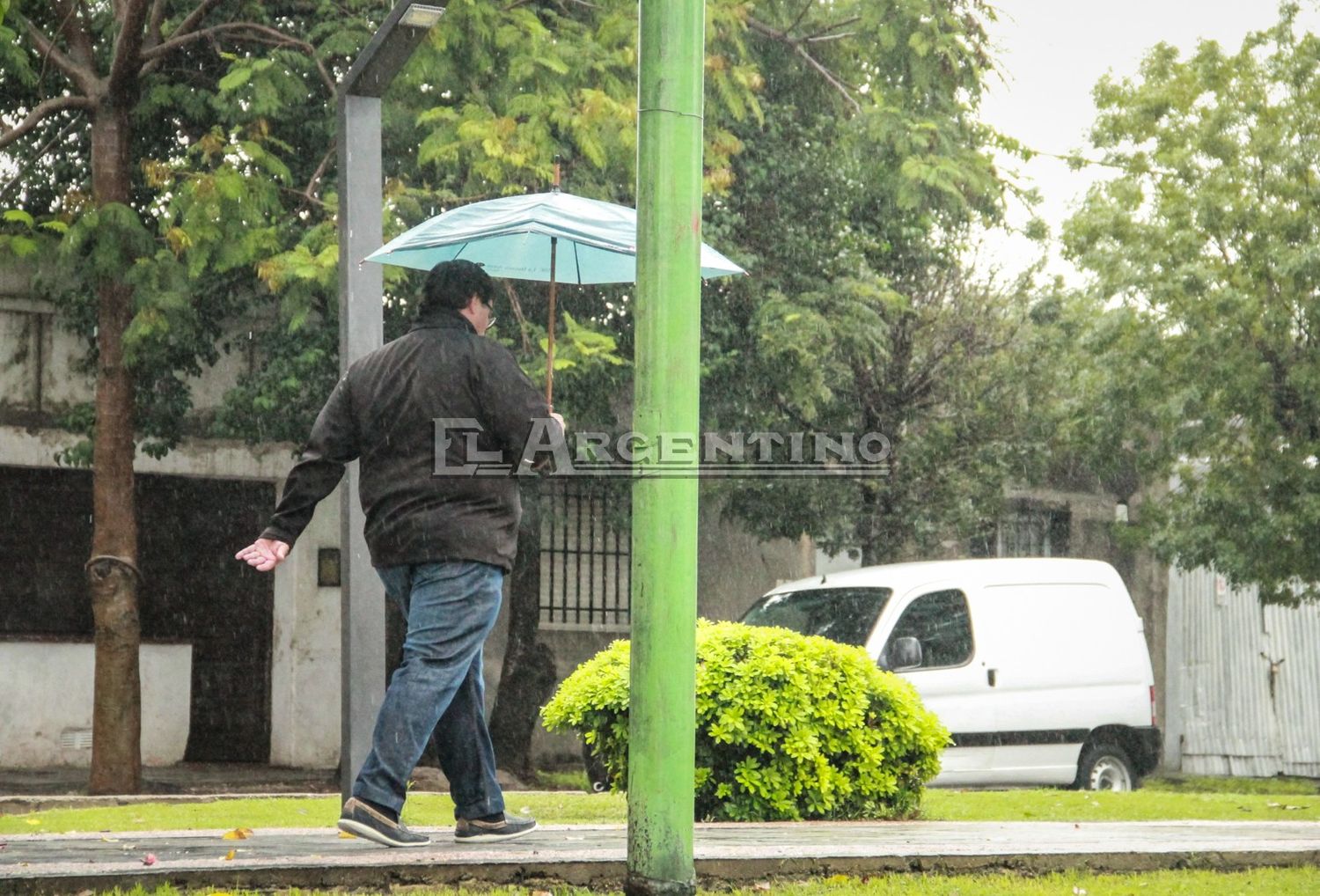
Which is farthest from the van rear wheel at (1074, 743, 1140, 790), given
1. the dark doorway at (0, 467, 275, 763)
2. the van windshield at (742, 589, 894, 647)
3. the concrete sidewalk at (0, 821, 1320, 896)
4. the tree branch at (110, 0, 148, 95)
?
the tree branch at (110, 0, 148, 95)

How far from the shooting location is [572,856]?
4.29 m

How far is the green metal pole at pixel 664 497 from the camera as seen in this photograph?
3.45 metres

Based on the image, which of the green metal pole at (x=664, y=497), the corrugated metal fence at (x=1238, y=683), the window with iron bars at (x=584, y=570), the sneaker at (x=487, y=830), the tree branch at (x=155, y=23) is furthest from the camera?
the corrugated metal fence at (x=1238, y=683)

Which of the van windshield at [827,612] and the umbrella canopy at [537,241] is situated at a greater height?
the umbrella canopy at [537,241]

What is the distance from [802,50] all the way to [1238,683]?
10.1 meters

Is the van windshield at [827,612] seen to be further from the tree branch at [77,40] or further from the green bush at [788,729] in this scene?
the tree branch at [77,40]

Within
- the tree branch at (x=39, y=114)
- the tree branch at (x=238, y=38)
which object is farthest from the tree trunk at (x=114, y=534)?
the tree branch at (x=238, y=38)

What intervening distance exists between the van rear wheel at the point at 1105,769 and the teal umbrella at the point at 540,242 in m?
7.24

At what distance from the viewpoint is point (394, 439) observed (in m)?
4.77

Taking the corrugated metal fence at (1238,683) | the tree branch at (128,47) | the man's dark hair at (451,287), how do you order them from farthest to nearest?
the corrugated metal fence at (1238,683) < the tree branch at (128,47) < the man's dark hair at (451,287)

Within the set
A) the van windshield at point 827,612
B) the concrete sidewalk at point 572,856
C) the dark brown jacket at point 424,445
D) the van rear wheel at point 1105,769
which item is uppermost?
the dark brown jacket at point 424,445

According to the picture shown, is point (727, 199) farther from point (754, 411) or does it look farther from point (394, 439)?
point (394, 439)

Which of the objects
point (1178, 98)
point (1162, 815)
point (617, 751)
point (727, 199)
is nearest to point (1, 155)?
point (727, 199)

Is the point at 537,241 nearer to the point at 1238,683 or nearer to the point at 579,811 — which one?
the point at 579,811
